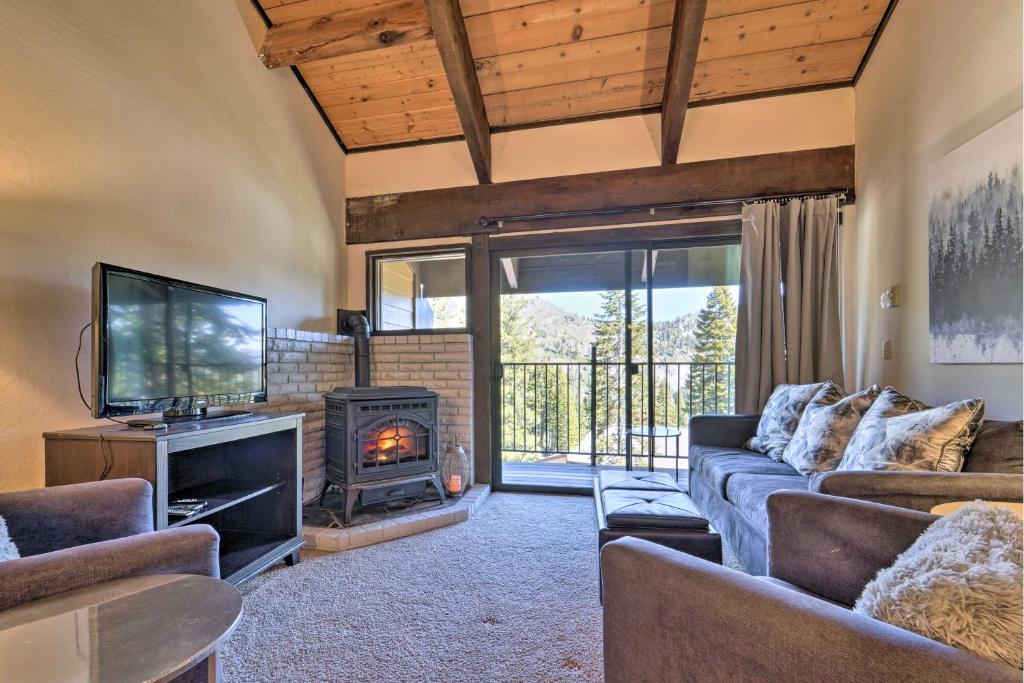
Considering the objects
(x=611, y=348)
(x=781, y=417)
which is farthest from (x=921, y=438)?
(x=611, y=348)

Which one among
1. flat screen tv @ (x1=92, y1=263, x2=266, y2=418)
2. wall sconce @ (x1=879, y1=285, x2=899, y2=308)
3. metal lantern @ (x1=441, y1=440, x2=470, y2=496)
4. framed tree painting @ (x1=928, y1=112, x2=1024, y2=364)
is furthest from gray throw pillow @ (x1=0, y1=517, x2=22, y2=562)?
wall sconce @ (x1=879, y1=285, x2=899, y2=308)

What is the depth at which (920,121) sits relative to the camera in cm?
208

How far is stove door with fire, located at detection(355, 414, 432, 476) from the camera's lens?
2.58 metres

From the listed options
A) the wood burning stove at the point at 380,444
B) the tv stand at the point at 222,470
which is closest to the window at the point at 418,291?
the wood burning stove at the point at 380,444

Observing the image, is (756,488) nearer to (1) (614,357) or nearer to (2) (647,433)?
(2) (647,433)

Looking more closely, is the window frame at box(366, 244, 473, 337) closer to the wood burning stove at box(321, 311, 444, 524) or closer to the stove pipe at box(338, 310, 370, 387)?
A: the stove pipe at box(338, 310, 370, 387)

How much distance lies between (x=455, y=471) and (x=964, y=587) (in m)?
2.76

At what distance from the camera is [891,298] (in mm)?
2314

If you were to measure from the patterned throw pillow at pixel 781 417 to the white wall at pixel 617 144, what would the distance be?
5.39 feet

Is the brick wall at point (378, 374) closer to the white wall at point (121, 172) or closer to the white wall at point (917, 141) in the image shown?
the white wall at point (121, 172)

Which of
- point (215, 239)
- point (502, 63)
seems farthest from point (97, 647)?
point (502, 63)

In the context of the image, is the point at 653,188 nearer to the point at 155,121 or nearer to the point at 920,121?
the point at 920,121

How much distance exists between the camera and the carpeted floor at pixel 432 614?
139 centimetres

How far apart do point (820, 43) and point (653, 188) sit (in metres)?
1.22
